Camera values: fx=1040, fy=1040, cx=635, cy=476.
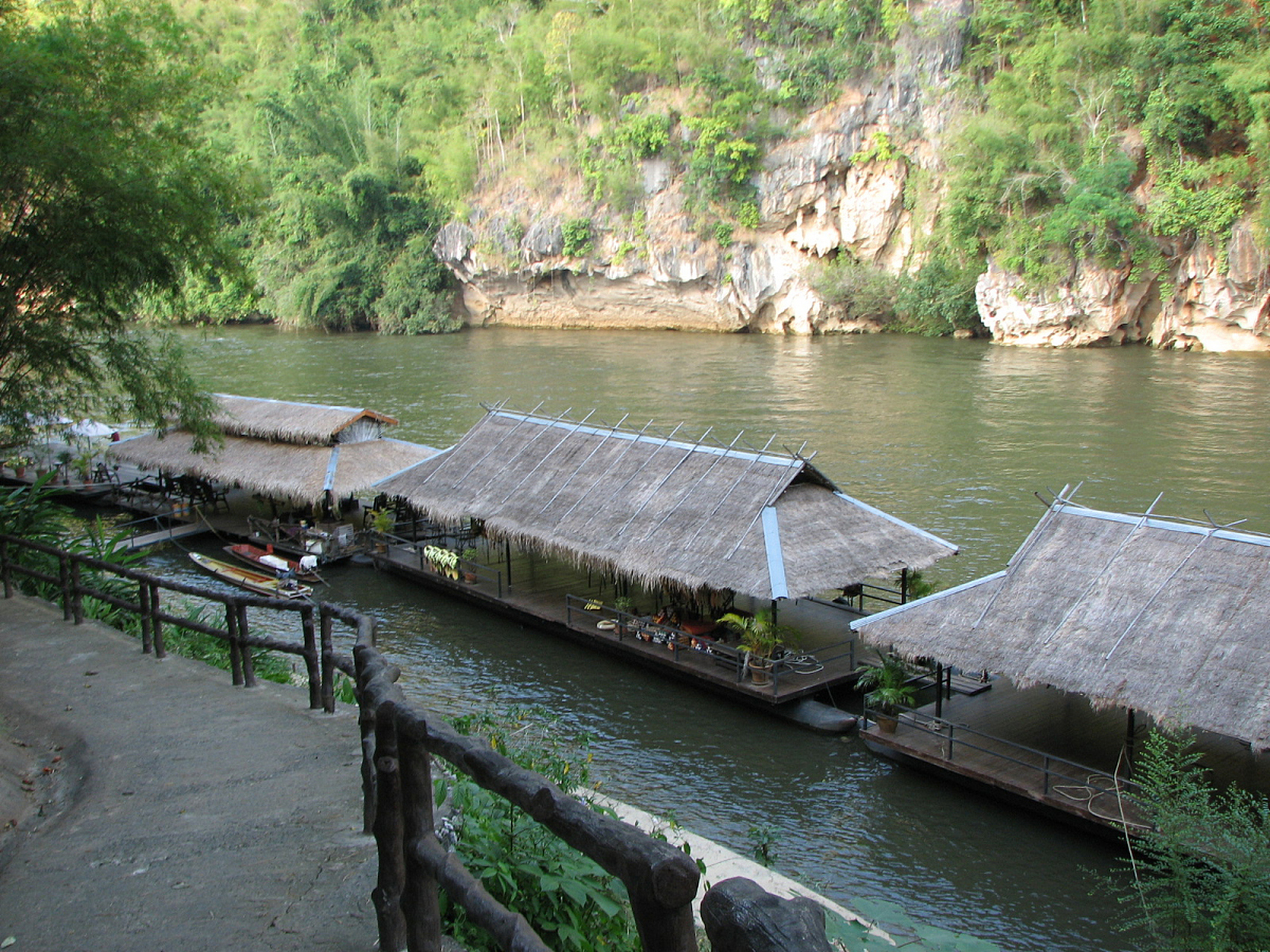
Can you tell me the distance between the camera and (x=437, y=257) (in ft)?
206

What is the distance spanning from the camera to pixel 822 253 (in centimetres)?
5353

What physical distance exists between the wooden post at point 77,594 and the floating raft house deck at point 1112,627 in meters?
8.10

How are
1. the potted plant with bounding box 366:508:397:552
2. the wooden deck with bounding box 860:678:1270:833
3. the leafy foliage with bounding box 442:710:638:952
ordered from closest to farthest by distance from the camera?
the leafy foliage with bounding box 442:710:638:952
the wooden deck with bounding box 860:678:1270:833
the potted plant with bounding box 366:508:397:552

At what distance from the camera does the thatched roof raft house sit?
21.1m

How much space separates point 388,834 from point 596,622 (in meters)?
11.8

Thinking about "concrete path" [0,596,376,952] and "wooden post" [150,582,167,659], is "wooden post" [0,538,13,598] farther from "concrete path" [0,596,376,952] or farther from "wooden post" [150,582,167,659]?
"wooden post" [150,582,167,659]

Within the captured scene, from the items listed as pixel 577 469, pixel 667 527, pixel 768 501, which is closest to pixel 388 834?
pixel 768 501

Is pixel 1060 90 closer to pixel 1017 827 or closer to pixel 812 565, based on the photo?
pixel 812 565

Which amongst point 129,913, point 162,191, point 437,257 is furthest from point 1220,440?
point 437,257

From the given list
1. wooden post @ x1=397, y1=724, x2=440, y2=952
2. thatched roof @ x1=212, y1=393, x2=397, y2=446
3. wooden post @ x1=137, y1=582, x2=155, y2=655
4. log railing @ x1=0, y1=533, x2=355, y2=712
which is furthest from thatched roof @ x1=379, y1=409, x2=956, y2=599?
wooden post @ x1=397, y1=724, x2=440, y2=952

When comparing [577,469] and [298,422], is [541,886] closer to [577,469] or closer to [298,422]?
[577,469]

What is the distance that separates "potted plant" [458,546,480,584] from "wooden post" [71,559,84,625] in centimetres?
881

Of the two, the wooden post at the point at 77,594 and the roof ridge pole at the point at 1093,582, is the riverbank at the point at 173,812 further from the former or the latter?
the roof ridge pole at the point at 1093,582

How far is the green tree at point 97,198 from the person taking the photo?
1062 cm
